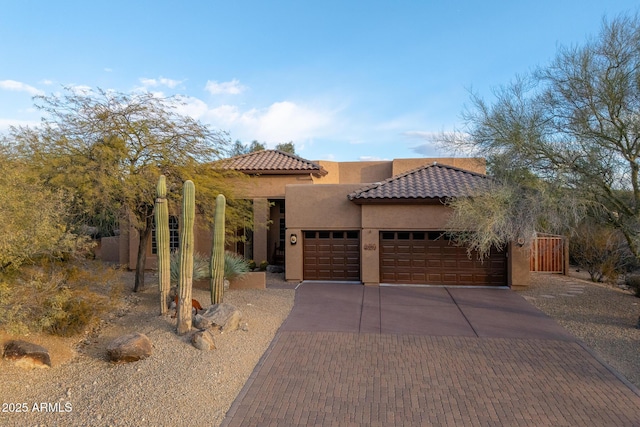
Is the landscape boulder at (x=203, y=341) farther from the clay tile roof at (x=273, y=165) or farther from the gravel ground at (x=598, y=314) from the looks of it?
the clay tile roof at (x=273, y=165)

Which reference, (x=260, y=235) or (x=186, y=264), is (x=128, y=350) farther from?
(x=260, y=235)

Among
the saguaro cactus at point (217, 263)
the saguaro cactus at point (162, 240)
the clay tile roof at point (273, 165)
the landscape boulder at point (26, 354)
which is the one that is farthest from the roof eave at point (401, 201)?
the landscape boulder at point (26, 354)

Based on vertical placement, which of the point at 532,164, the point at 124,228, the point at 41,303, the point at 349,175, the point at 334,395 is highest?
the point at 349,175

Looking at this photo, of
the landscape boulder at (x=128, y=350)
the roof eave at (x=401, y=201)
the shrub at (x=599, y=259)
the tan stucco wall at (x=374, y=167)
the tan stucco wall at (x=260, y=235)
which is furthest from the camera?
the tan stucco wall at (x=374, y=167)

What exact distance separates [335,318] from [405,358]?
10.1 ft

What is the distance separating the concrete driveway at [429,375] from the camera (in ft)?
19.9

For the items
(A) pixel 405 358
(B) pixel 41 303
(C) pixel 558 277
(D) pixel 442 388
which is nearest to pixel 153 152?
(B) pixel 41 303

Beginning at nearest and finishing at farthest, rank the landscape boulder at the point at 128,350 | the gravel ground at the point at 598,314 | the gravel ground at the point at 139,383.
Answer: the gravel ground at the point at 139,383 < the landscape boulder at the point at 128,350 < the gravel ground at the point at 598,314

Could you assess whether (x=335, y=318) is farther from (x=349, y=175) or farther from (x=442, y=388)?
(x=349, y=175)

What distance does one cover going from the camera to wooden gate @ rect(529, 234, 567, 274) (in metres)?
19.3

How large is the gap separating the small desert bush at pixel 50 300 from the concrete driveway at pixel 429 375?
399cm

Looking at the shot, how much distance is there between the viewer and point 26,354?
24.5ft

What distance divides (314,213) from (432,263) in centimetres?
468

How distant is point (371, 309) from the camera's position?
12.2m
